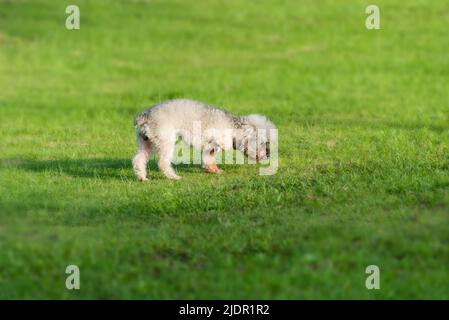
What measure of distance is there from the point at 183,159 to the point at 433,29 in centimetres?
1241

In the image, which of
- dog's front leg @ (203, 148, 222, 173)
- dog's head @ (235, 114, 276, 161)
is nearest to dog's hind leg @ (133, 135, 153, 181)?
dog's front leg @ (203, 148, 222, 173)

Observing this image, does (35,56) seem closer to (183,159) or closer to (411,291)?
(183,159)

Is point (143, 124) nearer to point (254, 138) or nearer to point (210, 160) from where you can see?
point (210, 160)

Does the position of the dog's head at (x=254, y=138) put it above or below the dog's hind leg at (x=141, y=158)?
above

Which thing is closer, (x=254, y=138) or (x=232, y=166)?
(x=254, y=138)

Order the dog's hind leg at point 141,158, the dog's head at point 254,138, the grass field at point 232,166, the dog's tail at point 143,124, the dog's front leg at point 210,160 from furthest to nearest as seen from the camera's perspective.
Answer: the dog's head at point 254,138 → the dog's front leg at point 210,160 → the dog's hind leg at point 141,158 → the dog's tail at point 143,124 → the grass field at point 232,166

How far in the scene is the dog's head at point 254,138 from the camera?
495 inches

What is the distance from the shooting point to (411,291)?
8195 mm

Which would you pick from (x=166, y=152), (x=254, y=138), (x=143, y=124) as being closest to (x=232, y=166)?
(x=254, y=138)

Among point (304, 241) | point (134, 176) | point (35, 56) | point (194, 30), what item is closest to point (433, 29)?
point (194, 30)

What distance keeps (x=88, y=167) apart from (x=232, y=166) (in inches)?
74.4

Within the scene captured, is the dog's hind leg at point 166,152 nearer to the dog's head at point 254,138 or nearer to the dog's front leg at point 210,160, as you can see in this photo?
the dog's front leg at point 210,160

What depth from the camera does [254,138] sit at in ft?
41.4

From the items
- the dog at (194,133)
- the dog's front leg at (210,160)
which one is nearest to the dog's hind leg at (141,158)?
the dog at (194,133)
